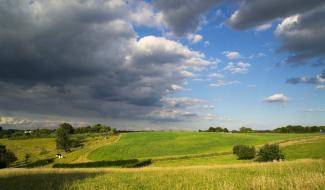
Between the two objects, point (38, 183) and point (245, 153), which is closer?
point (38, 183)

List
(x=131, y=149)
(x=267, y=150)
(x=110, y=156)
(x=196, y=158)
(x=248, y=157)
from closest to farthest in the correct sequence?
(x=267, y=150)
(x=248, y=157)
(x=196, y=158)
(x=110, y=156)
(x=131, y=149)

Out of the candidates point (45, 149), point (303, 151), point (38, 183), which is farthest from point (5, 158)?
point (38, 183)

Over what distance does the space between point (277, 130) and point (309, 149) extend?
340 ft

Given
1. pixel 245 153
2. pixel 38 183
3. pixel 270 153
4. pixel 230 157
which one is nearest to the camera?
pixel 38 183

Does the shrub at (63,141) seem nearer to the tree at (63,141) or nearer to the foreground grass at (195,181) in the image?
the tree at (63,141)

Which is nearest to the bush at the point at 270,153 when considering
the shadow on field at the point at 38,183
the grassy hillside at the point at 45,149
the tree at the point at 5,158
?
the grassy hillside at the point at 45,149

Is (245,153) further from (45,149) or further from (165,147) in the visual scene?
(45,149)

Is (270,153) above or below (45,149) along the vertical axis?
above

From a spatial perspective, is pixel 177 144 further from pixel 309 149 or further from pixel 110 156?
pixel 309 149

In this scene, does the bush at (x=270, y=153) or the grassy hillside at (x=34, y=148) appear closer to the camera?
the bush at (x=270, y=153)

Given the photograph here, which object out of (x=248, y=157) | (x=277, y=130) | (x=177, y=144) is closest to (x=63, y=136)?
(x=177, y=144)

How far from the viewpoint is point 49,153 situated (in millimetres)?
123250

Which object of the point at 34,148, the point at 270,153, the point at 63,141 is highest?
the point at 63,141

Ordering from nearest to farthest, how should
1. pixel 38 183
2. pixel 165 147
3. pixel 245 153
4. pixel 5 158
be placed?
1. pixel 38 183
2. pixel 245 153
3. pixel 5 158
4. pixel 165 147
